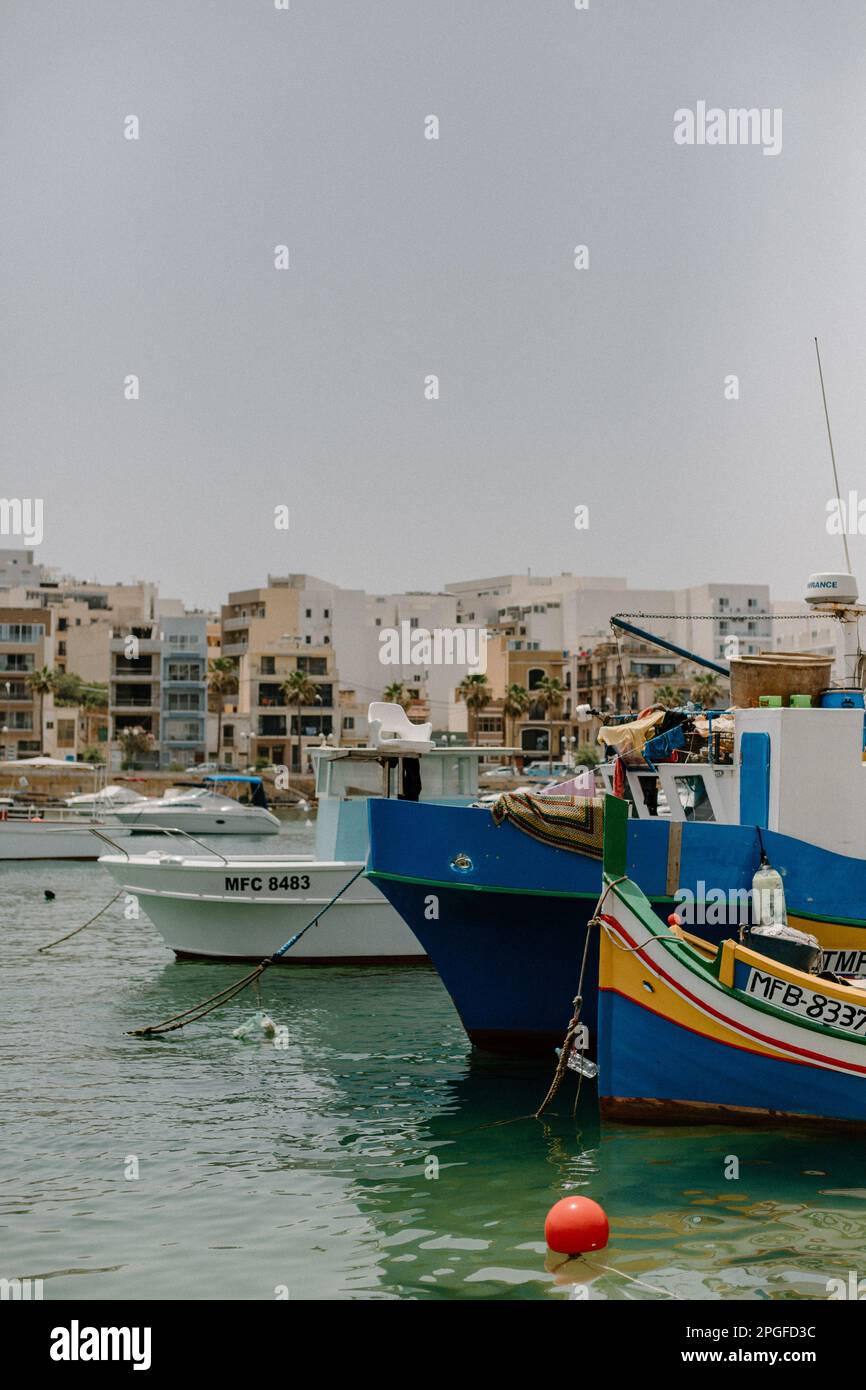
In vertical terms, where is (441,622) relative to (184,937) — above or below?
above

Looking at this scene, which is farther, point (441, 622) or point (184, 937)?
point (441, 622)

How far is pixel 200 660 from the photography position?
9612 cm

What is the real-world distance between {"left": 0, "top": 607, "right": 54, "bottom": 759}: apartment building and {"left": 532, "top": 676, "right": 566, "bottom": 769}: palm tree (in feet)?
111

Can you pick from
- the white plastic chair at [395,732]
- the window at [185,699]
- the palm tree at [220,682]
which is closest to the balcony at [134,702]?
the window at [185,699]

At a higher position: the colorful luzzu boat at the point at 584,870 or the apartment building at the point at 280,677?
the apartment building at the point at 280,677

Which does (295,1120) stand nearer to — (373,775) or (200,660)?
(373,775)

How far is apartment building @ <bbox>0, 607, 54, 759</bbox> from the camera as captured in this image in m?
94.1

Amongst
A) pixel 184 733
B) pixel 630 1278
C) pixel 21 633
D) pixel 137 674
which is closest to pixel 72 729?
pixel 137 674

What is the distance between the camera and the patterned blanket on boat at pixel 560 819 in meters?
14.2

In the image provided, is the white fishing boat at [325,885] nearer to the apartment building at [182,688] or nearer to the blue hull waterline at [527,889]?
the blue hull waterline at [527,889]

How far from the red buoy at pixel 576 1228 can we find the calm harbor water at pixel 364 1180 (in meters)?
0.13
